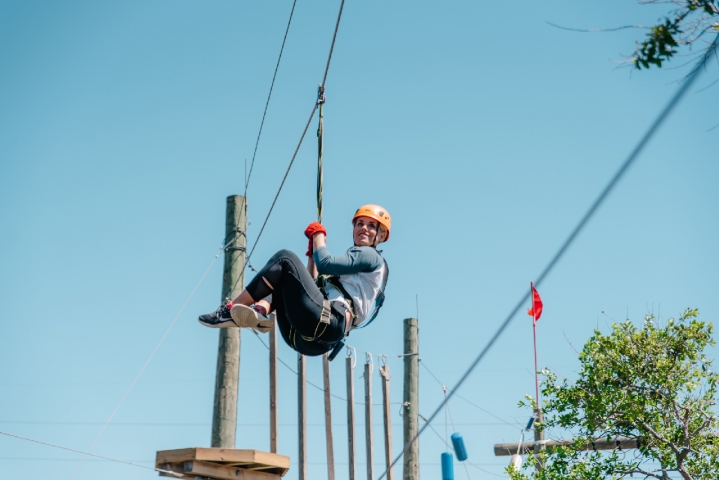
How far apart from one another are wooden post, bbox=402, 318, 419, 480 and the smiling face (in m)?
5.78

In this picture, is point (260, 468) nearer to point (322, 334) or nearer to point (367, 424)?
point (322, 334)

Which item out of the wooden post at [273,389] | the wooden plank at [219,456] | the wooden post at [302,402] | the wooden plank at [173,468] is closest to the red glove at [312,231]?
the wooden plank at [219,456]

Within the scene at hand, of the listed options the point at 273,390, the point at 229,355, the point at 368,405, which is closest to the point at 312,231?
the point at 229,355

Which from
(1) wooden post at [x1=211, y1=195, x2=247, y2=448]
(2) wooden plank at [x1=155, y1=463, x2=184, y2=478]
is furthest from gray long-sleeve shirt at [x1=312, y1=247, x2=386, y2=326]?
(1) wooden post at [x1=211, y1=195, x2=247, y2=448]

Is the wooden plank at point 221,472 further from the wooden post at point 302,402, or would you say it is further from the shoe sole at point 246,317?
the wooden post at point 302,402

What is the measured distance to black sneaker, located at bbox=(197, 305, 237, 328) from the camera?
5953 mm

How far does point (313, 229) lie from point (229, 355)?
2770 mm

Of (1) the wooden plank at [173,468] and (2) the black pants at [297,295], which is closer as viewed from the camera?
(2) the black pants at [297,295]

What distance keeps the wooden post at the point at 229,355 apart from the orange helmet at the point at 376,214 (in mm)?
2589

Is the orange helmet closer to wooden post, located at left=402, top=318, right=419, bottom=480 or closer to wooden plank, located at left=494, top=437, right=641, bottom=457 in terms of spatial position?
wooden plank, located at left=494, top=437, right=641, bottom=457

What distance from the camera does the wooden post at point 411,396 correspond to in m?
11.5

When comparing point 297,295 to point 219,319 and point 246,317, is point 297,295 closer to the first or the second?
point 246,317

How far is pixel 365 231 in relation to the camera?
625 centimetres

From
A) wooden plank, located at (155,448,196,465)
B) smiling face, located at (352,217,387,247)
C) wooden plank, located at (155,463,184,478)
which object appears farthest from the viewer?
wooden plank, located at (155,463,184,478)
